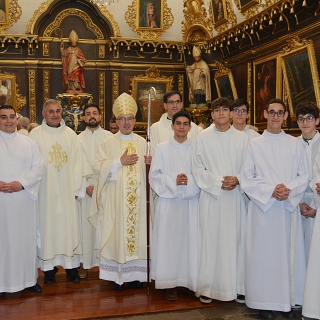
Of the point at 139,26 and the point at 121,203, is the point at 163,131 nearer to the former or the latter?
the point at 121,203

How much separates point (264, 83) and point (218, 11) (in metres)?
2.83

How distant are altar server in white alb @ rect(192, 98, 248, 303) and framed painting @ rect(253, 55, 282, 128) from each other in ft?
16.2

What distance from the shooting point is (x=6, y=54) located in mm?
12953

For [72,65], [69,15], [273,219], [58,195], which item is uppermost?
[69,15]

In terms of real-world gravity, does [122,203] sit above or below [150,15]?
below

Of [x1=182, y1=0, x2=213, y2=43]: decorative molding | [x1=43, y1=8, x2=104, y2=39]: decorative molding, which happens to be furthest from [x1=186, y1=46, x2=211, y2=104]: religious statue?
[x1=43, y1=8, x2=104, y2=39]: decorative molding

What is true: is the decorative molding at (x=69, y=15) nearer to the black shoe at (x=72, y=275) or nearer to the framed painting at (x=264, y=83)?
the framed painting at (x=264, y=83)

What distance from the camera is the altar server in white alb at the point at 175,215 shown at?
5.26m

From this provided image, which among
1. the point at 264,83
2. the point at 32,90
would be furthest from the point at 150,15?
the point at 264,83

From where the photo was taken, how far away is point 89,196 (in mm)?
6488

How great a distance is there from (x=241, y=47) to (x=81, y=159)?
6.65 metres

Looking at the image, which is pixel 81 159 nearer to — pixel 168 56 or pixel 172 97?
pixel 172 97

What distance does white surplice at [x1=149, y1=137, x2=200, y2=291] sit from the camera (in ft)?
17.3

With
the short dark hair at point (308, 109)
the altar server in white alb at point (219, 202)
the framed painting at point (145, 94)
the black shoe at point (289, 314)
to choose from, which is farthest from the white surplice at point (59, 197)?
the framed painting at point (145, 94)
